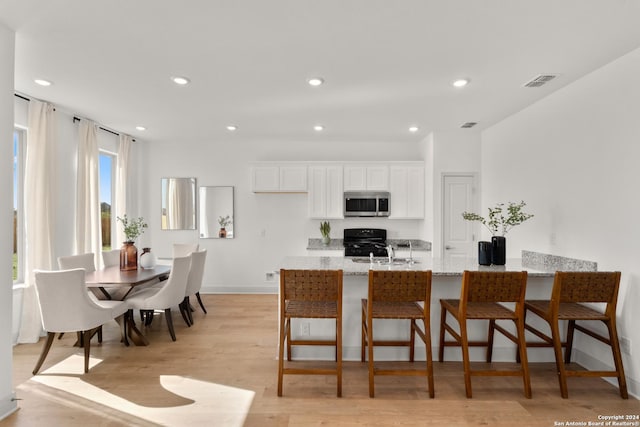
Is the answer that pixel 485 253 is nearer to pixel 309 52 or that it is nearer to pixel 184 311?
pixel 309 52

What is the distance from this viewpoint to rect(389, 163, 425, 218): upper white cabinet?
555cm

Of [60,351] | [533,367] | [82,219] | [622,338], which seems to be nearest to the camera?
[622,338]

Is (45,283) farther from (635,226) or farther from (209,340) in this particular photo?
(635,226)

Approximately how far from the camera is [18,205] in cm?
384

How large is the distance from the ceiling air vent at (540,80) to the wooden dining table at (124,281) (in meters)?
4.21

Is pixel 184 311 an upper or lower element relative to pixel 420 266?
lower

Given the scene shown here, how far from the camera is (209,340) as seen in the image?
12.3 feet

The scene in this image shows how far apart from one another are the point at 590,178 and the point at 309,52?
259 cm

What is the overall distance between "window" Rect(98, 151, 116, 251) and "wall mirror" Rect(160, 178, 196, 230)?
833 millimetres

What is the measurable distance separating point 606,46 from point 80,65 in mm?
4128

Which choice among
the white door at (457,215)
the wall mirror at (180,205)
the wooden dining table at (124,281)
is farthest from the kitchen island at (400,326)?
the wall mirror at (180,205)

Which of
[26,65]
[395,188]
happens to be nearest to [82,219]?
[26,65]

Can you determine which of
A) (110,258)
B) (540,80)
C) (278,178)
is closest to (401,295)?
(540,80)

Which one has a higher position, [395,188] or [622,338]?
[395,188]
